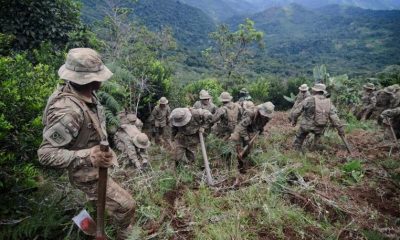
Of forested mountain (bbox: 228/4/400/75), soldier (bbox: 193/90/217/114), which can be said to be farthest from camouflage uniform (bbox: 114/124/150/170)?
forested mountain (bbox: 228/4/400/75)

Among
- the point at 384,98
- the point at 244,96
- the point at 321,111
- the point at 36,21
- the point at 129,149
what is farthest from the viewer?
the point at 244,96

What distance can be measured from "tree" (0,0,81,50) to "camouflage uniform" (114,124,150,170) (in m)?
3.52

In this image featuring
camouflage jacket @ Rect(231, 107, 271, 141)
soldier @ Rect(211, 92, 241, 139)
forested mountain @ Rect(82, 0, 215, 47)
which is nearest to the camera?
camouflage jacket @ Rect(231, 107, 271, 141)

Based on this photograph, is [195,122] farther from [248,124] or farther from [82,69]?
[82,69]

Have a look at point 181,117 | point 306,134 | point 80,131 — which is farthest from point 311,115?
point 80,131

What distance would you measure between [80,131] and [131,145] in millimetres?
3522

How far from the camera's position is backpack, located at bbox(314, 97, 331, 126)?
24.5ft

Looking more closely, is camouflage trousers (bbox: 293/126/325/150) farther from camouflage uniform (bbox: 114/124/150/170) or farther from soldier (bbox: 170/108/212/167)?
camouflage uniform (bbox: 114/124/150/170)

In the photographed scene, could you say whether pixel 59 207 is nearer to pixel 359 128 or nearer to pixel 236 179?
pixel 236 179

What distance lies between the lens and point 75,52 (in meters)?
3.16

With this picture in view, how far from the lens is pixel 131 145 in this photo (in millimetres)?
6621

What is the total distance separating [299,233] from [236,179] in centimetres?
162

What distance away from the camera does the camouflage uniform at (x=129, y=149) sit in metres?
6.50

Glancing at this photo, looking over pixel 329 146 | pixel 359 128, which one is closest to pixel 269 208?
pixel 329 146
